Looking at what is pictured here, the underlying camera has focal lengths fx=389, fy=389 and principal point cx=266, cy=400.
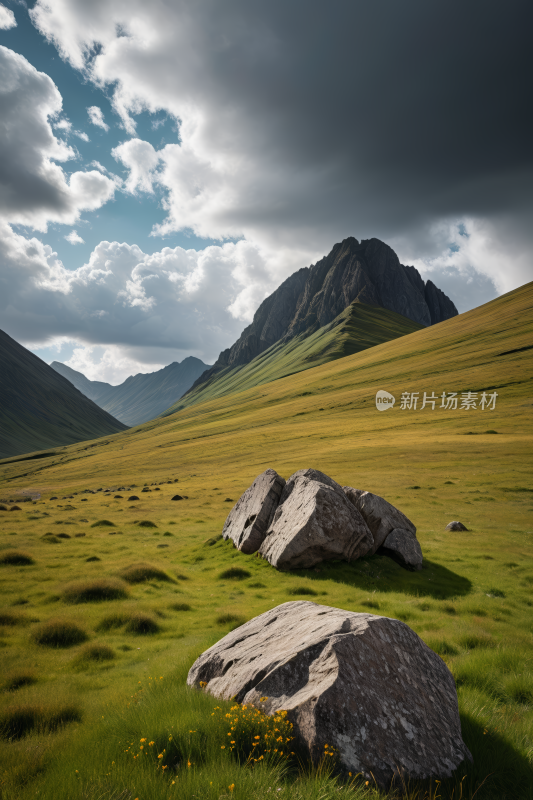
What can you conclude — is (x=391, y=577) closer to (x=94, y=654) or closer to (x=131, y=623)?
(x=131, y=623)

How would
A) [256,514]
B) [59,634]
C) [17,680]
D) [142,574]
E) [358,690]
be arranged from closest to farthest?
[358,690]
[17,680]
[59,634]
[142,574]
[256,514]

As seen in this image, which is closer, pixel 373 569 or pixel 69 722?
pixel 69 722

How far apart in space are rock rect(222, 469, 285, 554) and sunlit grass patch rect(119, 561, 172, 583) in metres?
4.64

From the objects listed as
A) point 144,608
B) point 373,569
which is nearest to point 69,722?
point 144,608

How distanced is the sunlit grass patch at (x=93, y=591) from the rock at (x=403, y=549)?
39.8 feet

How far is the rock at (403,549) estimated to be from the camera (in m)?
18.6

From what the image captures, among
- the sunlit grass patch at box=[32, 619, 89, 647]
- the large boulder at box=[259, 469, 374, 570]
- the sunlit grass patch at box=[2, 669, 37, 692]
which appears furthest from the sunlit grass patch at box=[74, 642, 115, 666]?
the large boulder at box=[259, 469, 374, 570]

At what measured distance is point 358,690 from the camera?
571 cm

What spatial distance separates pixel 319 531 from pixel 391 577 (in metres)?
3.91

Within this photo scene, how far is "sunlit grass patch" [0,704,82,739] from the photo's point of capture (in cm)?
648

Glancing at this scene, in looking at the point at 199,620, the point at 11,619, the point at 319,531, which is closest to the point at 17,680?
the point at 11,619

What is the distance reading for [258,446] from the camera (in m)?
83.3

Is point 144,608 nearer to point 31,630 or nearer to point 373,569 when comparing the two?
point 31,630

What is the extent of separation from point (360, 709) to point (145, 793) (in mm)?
2960
